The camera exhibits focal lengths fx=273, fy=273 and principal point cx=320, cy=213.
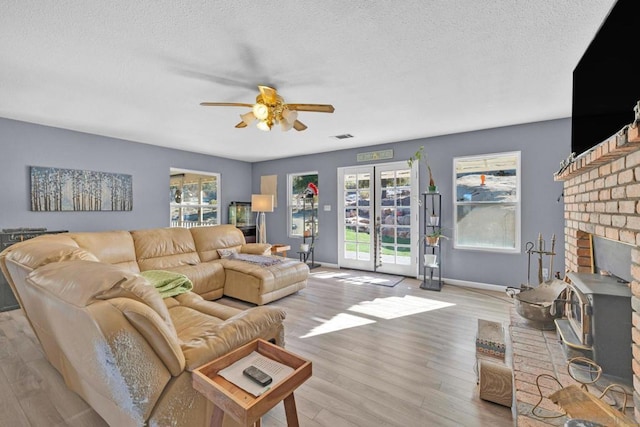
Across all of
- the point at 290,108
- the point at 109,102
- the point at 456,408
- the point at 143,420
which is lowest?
the point at 456,408

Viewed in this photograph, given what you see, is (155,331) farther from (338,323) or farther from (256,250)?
(256,250)

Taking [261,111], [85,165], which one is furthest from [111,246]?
[261,111]

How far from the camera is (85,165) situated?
4.20m

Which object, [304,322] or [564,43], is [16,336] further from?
[564,43]

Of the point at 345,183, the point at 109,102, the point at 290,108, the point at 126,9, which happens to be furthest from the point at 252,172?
the point at 126,9

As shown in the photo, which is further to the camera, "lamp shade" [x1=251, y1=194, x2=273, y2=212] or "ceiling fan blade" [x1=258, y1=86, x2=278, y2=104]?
"lamp shade" [x1=251, y1=194, x2=273, y2=212]

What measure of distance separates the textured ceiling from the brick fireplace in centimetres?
Answer: 96

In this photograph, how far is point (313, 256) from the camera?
5.72 metres

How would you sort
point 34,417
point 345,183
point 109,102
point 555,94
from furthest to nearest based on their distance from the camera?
point 345,183
point 109,102
point 555,94
point 34,417

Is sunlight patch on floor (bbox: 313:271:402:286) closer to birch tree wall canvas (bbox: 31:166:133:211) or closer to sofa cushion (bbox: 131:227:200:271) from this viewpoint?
sofa cushion (bbox: 131:227:200:271)

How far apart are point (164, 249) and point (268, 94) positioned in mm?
2628

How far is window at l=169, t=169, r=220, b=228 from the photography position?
552 cm

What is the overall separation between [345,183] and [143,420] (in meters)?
4.73

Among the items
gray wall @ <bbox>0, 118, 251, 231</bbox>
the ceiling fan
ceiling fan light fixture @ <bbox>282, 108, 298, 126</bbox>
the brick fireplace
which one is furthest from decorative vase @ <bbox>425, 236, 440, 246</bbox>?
gray wall @ <bbox>0, 118, 251, 231</bbox>
